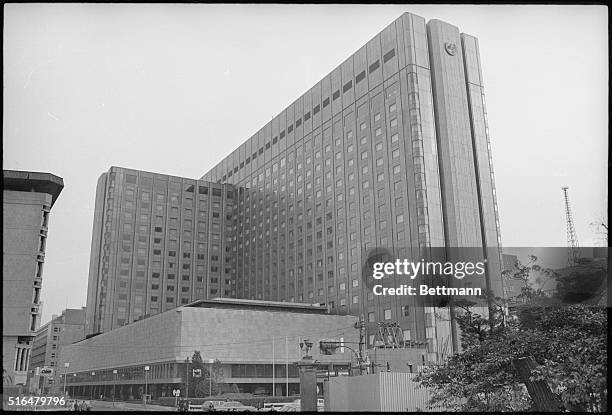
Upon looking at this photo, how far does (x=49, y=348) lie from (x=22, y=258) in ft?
8.85

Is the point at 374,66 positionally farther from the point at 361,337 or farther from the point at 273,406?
the point at 273,406

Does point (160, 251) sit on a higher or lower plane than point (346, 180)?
lower

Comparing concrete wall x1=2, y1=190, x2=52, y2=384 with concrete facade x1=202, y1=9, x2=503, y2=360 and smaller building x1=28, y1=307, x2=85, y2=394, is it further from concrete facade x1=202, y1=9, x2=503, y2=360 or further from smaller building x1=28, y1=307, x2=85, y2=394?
concrete facade x1=202, y1=9, x2=503, y2=360

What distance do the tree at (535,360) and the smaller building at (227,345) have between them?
4050 mm

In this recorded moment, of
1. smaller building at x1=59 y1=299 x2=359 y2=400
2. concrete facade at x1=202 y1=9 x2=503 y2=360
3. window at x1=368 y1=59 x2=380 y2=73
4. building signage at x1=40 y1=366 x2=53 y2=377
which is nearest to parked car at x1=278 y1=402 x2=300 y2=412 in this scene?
smaller building at x1=59 y1=299 x2=359 y2=400

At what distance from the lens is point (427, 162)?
390 inches

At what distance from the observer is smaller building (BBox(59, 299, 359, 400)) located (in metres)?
10.1

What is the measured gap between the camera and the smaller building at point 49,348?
16.5 feet

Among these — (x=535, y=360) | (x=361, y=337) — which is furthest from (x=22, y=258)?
(x=361, y=337)

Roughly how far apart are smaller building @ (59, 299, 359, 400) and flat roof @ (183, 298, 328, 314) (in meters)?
0.02

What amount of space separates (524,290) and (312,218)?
16.9ft

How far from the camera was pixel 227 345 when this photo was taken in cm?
1274

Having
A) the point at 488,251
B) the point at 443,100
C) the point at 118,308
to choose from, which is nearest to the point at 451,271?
the point at 488,251

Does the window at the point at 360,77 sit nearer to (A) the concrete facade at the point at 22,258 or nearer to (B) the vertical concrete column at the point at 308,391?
(B) the vertical concrete column at the point at 308,391
